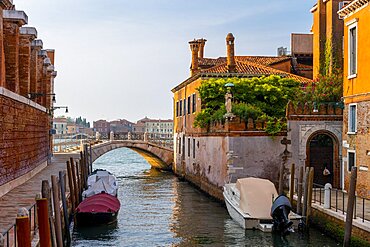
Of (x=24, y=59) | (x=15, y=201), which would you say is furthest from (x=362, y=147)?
(x=24, y=59)

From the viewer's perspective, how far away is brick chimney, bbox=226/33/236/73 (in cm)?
2469

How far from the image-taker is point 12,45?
1747 cm

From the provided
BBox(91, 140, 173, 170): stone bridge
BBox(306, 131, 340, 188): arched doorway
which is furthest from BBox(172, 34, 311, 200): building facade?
BBox(91, 140, 173, 170): stone bridge

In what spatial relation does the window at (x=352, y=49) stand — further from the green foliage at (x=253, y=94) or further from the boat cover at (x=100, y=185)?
the boat cover at (x=100, y=185)

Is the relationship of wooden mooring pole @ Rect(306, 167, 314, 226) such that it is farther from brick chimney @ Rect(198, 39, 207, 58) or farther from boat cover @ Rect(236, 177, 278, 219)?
brick chimney @ Rect(198, 39, 207, 58)

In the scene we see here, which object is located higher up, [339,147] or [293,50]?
[293,50]

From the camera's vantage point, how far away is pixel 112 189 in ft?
60.7

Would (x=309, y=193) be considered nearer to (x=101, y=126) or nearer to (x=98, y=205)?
(x=98, y=205)

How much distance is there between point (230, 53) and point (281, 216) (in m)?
12.4

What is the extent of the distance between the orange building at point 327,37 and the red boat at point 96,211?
456 inches

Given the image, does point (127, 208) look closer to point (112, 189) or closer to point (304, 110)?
point (112, 189)

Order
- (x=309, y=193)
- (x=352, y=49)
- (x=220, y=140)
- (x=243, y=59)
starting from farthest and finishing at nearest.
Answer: (x=243, y=59) → (x=220, y=140) → (x=352, y=49) → (x=309, y=193)

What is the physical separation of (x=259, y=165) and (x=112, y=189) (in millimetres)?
4847

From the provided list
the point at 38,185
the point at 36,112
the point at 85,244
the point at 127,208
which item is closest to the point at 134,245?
the point at 85,244
